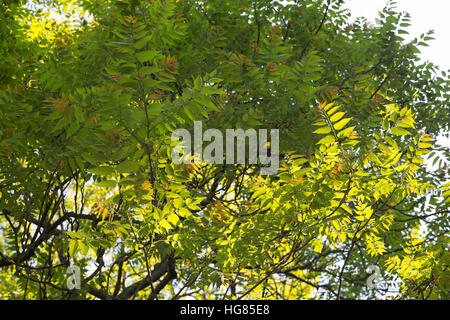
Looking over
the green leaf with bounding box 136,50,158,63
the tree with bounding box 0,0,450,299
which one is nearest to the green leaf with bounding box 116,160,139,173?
the tree with bounding box 0,0,450,299

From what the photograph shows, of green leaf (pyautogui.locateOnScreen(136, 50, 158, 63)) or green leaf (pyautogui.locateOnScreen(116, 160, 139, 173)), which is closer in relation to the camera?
green leaf (pyautogui.locateOnScreen(136, 50, 158, 63))

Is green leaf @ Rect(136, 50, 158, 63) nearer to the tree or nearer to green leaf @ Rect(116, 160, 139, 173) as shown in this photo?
the tree

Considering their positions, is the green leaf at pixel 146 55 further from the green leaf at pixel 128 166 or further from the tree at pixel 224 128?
the green leaf at pixel 128 166

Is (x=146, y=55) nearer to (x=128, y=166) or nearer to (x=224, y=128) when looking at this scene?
(x=128, y=166)

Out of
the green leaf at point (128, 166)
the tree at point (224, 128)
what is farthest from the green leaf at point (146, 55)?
the green leaf at point (128, 166)

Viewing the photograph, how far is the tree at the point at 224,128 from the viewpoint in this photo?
130 inches

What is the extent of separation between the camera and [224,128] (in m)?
5.25

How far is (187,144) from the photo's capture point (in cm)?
412

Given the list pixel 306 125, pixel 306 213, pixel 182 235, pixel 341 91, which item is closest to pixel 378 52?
pixel 341 91

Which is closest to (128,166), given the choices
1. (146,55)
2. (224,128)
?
(146,55)

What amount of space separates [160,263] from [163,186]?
16.9ft

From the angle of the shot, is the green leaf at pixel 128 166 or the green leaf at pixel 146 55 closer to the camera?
the green leaf at pixel 146 55

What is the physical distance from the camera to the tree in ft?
10.9

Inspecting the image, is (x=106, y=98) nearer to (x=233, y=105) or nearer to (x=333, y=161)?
(x=333, y=161)
